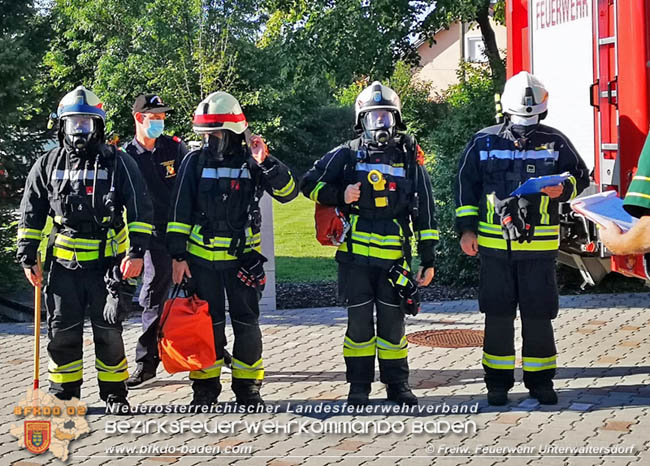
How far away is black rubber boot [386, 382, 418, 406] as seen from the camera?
6383mm

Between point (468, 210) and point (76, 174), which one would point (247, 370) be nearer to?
point (76, 174)

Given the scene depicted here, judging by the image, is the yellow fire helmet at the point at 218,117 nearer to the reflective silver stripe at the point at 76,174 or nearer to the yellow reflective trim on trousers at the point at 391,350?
the reflective silver stripe at the point at 76,174

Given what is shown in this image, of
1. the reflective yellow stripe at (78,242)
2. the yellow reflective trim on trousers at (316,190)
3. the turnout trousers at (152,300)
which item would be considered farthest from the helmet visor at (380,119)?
the reflective yellow stripe at (78,242)

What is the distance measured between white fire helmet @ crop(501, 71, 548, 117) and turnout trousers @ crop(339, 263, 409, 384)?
54.4 inches

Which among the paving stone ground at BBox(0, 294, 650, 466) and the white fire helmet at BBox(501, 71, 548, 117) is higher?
the white fire helmet at BBox(501, 71, 548, 117)

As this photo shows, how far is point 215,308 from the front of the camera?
20.9ft

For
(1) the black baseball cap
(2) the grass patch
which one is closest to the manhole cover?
(1) the black baseball cap

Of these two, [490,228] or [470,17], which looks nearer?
[490,228]

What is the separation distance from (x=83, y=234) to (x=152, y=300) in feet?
3.40

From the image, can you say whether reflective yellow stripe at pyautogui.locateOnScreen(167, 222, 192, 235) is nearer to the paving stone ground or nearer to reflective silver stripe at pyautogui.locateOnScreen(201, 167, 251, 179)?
reflective silver stripe at pyautogui.locateOnScreen(201, 167, 251, 179)

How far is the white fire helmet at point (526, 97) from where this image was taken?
20.8 feet

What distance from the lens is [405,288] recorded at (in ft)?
A: 20.9

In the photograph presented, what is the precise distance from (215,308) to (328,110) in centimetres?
2377

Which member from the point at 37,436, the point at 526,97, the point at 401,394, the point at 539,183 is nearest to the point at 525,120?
the point at 526,97
